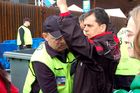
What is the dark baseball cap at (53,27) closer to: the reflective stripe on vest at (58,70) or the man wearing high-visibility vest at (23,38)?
the reflective stripe on vest at (58,70)

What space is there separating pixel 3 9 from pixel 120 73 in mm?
15965

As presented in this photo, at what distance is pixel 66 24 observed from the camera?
2.69 metres

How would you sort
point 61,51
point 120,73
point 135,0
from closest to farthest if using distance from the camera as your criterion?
1. point 61,51
2. point 120,73
3. point 135,0

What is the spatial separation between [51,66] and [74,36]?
427 millimetres

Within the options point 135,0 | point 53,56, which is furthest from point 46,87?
point 135,0

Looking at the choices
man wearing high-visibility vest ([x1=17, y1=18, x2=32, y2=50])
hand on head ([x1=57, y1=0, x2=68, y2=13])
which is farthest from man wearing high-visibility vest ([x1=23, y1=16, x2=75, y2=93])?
man wearing high-visibility vest ([x1=17, y1=18, x2=32, y2=50])

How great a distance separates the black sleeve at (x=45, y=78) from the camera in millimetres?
2934

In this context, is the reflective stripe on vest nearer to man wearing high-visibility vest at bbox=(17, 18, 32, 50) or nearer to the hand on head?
the hand on head

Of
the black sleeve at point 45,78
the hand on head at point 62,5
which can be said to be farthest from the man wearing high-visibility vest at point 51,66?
the hand on head at point 62,5

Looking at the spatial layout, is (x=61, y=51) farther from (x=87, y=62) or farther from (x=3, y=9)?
(x=3, y=9)

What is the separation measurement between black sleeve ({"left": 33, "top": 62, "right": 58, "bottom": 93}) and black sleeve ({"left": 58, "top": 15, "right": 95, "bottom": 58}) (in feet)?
1.15

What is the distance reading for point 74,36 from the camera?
2.69 meters

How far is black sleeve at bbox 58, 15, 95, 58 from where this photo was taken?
2.69 m

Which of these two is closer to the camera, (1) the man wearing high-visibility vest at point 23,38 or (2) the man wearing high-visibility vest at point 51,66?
(2) the man wearing high-visibility vest at point 51,66
